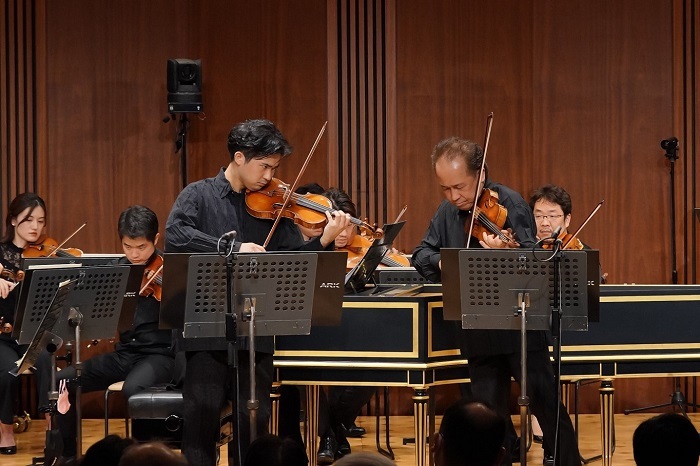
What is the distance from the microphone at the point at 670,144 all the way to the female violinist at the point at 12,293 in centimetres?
426

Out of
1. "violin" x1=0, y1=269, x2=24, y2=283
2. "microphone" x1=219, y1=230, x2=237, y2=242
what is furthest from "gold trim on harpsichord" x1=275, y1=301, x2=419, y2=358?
"violin" x1=0, y1=269, x2=24, y2=283

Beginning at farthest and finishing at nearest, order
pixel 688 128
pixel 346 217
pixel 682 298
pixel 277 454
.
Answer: pixel 688 128 → pixel 682 298 → pixel 346 217 → pixel 277 454

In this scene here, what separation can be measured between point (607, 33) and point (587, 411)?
108 inches

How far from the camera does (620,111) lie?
26.1 feet

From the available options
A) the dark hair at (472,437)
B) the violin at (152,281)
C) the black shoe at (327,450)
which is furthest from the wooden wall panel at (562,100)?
the dark hair at (472,437)

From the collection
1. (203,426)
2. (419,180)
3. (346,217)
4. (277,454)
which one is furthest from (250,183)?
(419,180)

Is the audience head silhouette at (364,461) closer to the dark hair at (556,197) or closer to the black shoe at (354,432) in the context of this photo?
the dark hair at (556,197)

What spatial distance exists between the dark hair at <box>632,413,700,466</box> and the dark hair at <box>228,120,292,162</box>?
2382 millimetres

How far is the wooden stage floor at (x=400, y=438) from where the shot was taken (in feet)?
21.1

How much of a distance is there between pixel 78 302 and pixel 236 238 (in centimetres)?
89

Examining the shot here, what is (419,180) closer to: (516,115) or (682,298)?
(516,115)

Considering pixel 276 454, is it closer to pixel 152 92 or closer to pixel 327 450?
pixel 327 450

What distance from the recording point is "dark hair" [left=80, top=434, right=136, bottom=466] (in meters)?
2.72

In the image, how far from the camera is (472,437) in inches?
114
